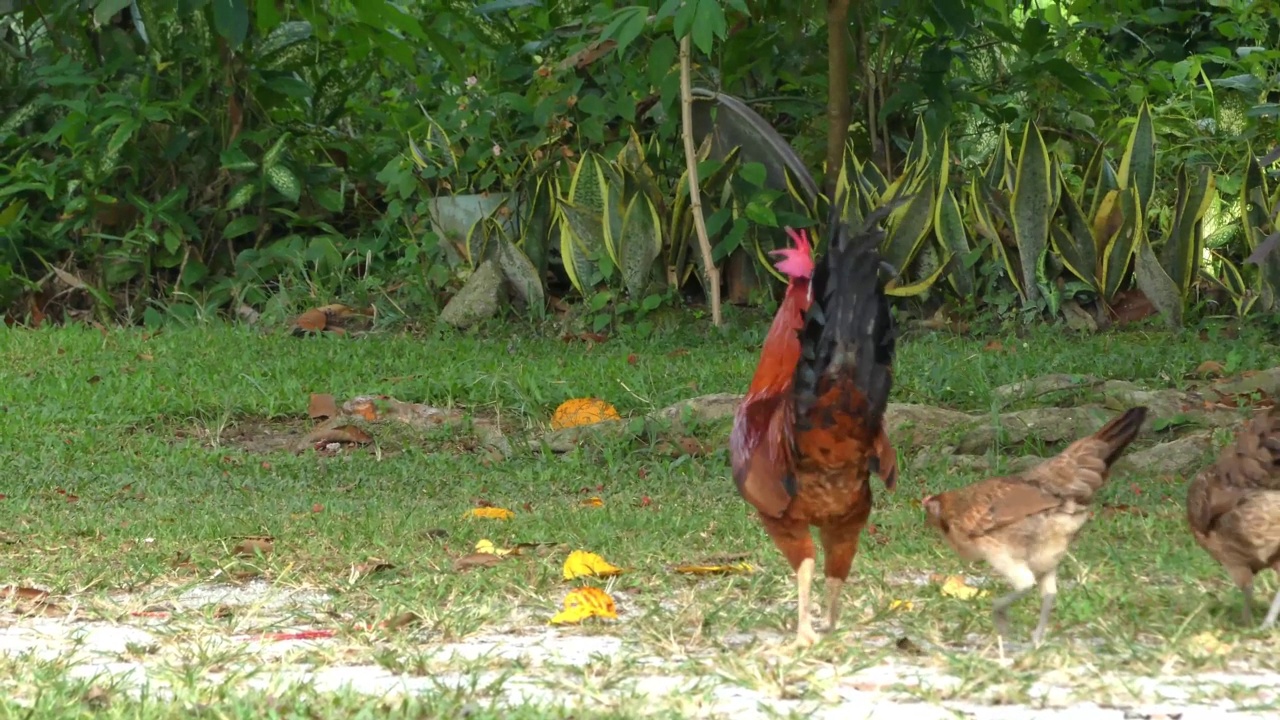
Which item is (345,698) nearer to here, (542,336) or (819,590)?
(819,590)

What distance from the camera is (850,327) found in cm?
335

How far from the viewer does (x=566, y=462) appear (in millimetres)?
6508

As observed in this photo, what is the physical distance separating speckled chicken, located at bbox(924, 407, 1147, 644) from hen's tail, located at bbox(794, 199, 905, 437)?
42 centimetres

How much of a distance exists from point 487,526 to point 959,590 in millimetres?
1690

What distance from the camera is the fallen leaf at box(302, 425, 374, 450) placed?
22.7 ft

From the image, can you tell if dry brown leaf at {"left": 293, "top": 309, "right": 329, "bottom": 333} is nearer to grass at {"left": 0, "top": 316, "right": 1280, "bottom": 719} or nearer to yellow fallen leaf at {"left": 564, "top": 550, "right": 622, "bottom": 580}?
grass at {"left": 0, "top": 316, "right": 1280, "bottom": 719}

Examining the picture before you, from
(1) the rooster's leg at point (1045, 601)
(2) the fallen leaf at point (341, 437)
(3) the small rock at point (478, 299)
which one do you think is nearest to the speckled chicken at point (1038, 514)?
(1) the rooster's leg at point (1045, 601)

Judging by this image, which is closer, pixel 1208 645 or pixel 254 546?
pixel 1208 645

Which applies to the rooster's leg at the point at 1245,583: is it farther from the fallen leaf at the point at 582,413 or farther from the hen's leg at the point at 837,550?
the fallen leaf at the point at 582,413

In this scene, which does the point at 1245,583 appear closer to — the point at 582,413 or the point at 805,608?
the point at 805,608

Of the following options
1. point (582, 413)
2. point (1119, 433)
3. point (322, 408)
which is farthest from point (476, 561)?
point (322, 408)

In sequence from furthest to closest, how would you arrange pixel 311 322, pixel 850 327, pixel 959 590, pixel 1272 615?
pixel 311 322
pixel 959 590
pixel 1272 615
pixel 850 327


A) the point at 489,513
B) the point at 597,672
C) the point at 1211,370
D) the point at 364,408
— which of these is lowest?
the point at 364,408

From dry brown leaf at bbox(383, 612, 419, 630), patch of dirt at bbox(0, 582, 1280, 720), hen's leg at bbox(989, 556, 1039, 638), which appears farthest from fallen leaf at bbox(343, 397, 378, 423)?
hen's leg at bbox(989, 556, 1039, 638)
